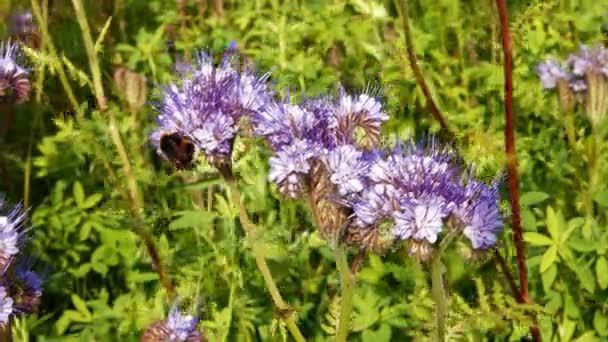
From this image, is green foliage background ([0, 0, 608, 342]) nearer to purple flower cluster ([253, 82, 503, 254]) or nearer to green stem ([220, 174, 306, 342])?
green stem ([220, 174, 306, 342])

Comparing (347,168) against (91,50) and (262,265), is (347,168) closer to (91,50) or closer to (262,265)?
(262,265)

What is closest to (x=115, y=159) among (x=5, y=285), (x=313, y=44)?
(x=5, y=285)

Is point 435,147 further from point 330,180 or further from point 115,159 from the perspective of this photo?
point 115,159

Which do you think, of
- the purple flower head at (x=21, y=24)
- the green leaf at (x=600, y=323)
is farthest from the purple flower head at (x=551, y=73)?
the purple flower head at (x=21, y=24)

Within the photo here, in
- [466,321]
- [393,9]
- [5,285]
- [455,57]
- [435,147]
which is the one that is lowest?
[466,321]

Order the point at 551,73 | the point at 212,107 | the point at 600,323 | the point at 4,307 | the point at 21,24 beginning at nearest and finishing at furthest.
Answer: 1. the point at 212,107
2. the point at 4,307
3. the point at 600,323
4. the point at 551,73
5. the point at 21,24

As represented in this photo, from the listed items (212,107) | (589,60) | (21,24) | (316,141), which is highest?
(21,24)

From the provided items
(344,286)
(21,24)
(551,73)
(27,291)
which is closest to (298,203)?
(27,291)

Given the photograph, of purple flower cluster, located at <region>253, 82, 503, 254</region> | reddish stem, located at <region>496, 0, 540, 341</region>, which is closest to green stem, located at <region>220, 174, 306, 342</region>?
purple flower cluster, located at <region>253, 82, 503, 254</region>
